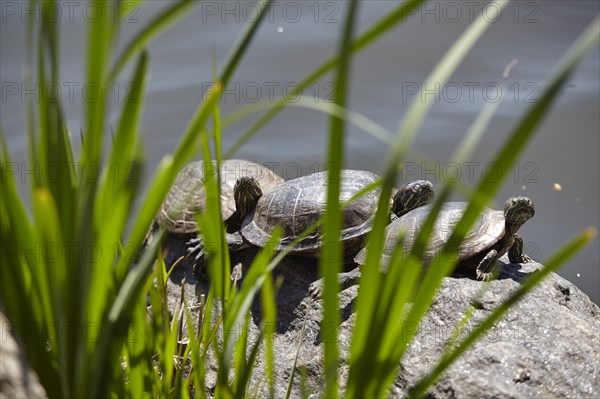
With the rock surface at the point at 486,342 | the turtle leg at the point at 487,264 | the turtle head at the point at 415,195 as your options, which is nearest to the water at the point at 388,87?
the turtle head at the point at 415,195

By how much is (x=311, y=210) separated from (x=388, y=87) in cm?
309

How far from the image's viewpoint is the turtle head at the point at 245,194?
4.20 metres

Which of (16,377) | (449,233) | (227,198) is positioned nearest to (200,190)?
(227,198)

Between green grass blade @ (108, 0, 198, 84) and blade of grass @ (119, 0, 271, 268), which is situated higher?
green grass blade @ (108, 0, 198, 84)

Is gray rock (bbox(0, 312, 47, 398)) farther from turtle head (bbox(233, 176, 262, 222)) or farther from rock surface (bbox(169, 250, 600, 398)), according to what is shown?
turtle head (bbox(233, 176, 262, 222))

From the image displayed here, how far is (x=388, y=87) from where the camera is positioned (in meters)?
6.70

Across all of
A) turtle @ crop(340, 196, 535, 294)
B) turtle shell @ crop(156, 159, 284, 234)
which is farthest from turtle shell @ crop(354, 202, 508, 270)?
turtle shell @ crop(156, 159, 284, 234)

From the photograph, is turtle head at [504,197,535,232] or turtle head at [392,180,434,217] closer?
turtle head at [504,197,535,232]

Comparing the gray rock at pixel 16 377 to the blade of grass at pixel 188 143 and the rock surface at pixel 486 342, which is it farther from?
the rock surface at pixel 486 342

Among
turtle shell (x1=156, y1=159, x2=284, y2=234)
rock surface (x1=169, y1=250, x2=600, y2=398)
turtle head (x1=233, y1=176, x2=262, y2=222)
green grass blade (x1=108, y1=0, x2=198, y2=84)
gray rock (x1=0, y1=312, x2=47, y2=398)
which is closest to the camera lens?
green grass blade (x1=108, y1=0, x2=198, y2=84)

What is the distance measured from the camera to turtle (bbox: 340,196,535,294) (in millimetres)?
3512

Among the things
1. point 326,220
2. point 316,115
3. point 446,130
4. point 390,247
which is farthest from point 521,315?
point 316,115

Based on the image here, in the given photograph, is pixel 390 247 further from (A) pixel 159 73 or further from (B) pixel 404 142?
(A) pixel 159 73

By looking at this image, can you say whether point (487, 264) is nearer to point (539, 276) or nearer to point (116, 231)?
point (539, 276)
